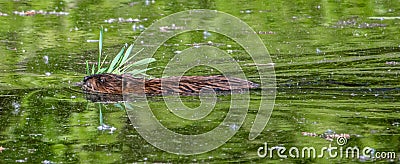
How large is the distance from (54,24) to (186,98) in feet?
21.3

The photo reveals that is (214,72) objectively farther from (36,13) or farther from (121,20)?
(36,13)

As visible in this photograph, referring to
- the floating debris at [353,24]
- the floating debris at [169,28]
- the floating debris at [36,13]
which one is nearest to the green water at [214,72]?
the floating debris at [353,24]

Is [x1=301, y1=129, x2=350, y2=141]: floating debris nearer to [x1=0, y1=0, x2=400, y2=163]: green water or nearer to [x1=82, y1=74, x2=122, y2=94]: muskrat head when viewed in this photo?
[x1=0, y1=0, x2=400, y2=163]: green water

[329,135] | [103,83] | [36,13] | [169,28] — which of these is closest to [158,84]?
[103,83]

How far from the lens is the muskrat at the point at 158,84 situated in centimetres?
905

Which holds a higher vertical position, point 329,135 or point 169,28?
point 329,135

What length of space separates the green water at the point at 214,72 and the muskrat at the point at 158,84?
245 millimetres

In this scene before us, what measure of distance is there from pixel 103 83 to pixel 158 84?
0.60 metres

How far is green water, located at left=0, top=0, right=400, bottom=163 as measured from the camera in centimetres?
708

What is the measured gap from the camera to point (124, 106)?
337 inches

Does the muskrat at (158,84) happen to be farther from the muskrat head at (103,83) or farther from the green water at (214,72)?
the green water at (214,72)

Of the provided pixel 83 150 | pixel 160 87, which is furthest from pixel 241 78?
pixel 83 150

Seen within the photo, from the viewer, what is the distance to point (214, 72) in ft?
33.5

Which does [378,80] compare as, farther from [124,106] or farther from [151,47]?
[151,47]
